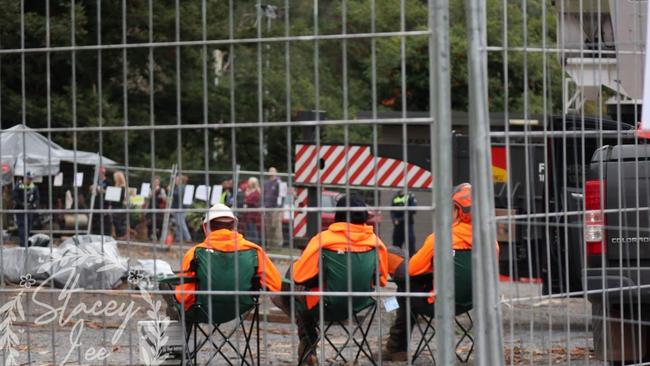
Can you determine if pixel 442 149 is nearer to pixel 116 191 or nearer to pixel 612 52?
pixel 612 52

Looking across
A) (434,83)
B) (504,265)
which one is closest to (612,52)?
(434,83)

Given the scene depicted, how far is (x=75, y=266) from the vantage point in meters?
5.13

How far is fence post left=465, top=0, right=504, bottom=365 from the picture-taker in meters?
3.91

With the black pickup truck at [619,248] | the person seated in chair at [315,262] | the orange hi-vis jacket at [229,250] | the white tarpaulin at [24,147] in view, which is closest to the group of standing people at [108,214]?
the white tarpaulin at [24,147]

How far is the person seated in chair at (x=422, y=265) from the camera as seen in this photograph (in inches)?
283

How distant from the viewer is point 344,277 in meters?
6.90

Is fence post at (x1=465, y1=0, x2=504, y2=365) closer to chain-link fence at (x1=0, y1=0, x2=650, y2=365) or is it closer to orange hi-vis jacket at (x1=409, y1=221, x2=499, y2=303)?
chain-link fence at (x1=0, y1=0, x2=650, y2=365)

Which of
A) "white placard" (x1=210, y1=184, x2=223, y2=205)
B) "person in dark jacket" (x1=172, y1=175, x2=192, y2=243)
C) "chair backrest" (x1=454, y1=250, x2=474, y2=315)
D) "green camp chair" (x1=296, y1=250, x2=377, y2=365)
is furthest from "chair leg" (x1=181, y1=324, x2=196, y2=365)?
"white placard" (x1=210, y1=184, x2=223, y2=205)

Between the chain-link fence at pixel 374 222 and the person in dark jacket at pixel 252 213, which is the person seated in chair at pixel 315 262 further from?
the person in dark jacket at pixel 252 213

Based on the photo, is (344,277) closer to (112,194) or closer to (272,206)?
(112,194)

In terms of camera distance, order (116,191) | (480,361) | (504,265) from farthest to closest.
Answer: (116,191) < (504,265) < (480,361)

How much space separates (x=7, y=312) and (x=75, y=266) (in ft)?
1.18

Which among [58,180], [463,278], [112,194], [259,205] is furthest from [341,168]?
[259,205]

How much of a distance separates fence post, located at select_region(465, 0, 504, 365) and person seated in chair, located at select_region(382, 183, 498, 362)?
8.12ft
